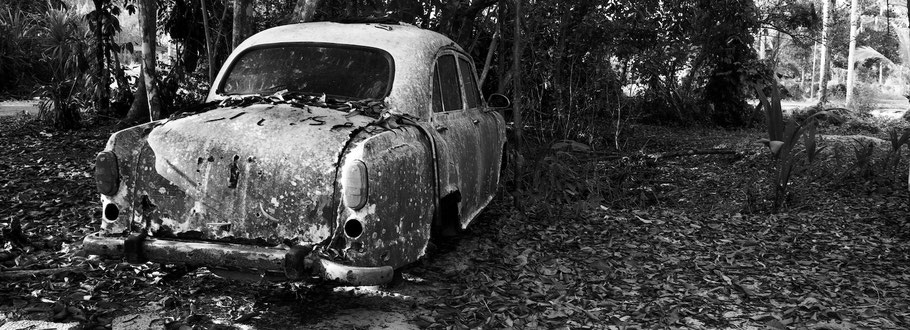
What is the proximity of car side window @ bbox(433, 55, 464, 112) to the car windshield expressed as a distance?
0.48 m

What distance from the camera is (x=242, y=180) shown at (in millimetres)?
3881

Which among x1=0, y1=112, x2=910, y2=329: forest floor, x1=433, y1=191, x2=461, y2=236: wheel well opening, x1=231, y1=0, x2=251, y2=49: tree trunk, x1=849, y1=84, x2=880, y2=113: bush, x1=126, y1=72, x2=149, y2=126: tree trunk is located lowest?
x1=0, y1=112, x2=910, y2=329: forest floor

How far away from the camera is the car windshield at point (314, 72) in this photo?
4.79m

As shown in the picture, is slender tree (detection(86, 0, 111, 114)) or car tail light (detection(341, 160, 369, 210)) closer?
car tail light (detection(341, 160, 369, 210))

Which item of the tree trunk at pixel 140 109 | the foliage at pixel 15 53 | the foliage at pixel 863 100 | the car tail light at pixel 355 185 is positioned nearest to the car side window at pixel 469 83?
the car tail light at pixel 355 185

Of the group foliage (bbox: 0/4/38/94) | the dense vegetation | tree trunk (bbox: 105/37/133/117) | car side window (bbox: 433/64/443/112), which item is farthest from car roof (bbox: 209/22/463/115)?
foliage (bbox: 0/4/38/94)

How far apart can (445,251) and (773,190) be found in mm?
4142

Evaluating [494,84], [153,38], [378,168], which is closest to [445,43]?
[378,168]

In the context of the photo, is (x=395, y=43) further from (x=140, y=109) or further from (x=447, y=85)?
(x=140, y=109)

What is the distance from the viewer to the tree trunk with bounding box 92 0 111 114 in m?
11.3

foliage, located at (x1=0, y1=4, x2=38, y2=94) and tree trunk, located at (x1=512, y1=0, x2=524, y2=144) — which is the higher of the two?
foliage, located at (x1=0, y1=4, x2=38, y2=94)

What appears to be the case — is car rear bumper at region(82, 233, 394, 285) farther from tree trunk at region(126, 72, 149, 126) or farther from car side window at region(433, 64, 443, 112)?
tree trunk at region(126, 72, 149, 126)

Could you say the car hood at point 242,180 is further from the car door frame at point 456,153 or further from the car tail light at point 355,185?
the car door frame at point 456,153

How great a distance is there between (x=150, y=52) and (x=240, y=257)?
18.7 ft
